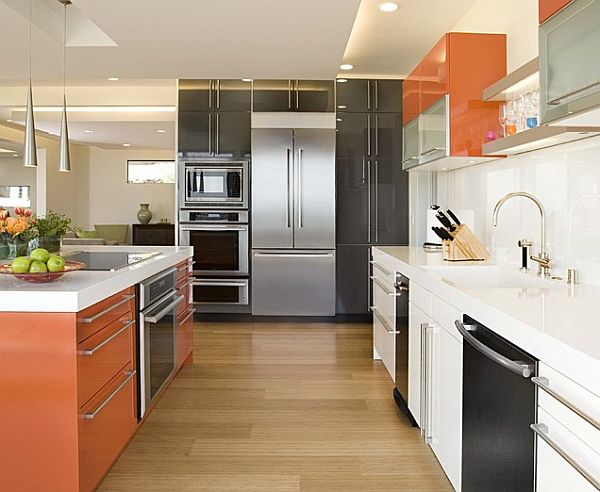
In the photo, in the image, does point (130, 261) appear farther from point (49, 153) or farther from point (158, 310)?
point (49, 153)

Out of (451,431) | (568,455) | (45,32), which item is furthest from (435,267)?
(45,32)

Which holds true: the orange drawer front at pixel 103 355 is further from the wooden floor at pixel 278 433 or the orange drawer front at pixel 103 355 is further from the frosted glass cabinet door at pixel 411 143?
the frosted glass cabinet door at pixel 411 143

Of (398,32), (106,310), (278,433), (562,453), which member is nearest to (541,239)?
(278,433)

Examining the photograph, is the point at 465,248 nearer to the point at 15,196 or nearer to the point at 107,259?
the point at 107,259

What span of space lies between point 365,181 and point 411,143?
1.81 meters

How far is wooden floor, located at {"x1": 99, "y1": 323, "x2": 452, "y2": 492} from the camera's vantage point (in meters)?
2.72

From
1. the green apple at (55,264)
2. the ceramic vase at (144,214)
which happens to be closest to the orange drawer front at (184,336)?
the green apple at (55,264)

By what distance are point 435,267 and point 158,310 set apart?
4.94 ft

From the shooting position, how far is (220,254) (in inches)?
254

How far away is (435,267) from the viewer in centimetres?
329

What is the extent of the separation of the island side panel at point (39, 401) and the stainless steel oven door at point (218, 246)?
4212mm

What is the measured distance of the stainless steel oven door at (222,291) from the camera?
6434 mm

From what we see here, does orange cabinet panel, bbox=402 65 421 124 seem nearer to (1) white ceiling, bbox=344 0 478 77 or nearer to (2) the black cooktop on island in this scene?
(1) white ceiling, bbox=344 0 478 77

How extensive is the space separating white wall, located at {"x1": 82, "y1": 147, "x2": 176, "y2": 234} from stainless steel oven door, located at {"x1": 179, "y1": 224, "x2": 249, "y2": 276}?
640cm
